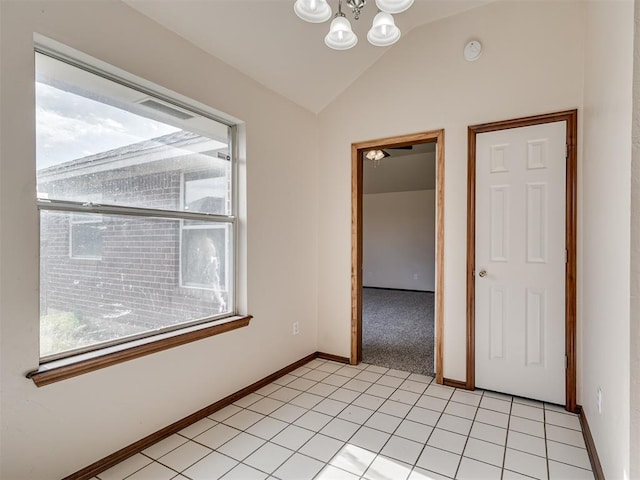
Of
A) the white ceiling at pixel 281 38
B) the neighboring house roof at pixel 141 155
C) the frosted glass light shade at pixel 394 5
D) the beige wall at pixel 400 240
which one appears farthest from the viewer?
the beige wall at pixel 400 240

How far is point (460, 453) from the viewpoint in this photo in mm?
1936

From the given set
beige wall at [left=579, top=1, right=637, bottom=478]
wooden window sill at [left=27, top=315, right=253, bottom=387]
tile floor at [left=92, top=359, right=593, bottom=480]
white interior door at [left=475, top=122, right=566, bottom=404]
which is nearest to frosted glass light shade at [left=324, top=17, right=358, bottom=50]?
beige wall at [left=579, top=1, right=637, bottom=478]

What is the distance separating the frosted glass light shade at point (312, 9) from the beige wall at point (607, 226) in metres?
1.19

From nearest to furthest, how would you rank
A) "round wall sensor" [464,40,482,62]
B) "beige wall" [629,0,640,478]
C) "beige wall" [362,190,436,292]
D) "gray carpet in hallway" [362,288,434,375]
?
1. "beige wall" [629,0,640,478]
2. "round wall sensor" [464,40,482,62]
3. "gray carpet in hallway" [362,288,434,375]
4. "beige wall" [362,190,436,292]

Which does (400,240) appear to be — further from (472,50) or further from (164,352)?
(164,352)

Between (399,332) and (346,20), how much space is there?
11.4 ft

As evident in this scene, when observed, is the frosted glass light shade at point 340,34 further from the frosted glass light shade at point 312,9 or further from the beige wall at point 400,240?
the beige wall at point 400,240

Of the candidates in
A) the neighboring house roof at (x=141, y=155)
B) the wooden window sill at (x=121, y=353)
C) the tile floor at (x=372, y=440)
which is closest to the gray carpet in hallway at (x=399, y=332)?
Answer: the tile floor at (x=372, y=440)

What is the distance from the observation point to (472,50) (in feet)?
8.84

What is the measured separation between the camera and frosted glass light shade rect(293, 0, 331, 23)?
1.63 m

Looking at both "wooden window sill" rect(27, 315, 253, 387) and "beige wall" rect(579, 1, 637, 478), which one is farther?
"wooden window sill" rect(27, 315, 253, 387)

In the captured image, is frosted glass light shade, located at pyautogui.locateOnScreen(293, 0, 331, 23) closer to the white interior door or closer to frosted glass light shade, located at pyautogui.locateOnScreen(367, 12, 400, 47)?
frosted glass light shade, located at pyautogui.locateOnScreen(367, 12, 400, 47)

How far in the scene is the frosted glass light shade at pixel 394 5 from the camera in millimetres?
1593

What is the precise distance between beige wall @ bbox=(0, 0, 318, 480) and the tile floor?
238 mm
